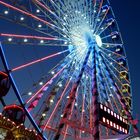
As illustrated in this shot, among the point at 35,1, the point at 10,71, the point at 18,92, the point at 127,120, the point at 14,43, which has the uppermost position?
the point at 35,1

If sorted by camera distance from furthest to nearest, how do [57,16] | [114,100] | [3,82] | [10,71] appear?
[114,100] < [57,16] < [3,82] < [10,71]

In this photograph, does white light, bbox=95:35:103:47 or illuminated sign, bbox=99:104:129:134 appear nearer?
illuminated sign, bbox=99:104:129:134

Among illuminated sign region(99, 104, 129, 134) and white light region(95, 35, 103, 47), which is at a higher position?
white light region(95, 35, 103, 47)

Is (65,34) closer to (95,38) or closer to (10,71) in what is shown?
(95,38)

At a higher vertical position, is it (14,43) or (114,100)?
(14,43)

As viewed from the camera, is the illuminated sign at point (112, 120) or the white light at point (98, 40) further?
the white light at point (98, 40)

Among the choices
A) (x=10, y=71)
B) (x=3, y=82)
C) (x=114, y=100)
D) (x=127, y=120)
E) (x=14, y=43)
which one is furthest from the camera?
(x=127, y=120)

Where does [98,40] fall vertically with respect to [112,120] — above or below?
above

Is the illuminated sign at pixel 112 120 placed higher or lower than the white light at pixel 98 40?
lower

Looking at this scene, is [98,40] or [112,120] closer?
[112,120]

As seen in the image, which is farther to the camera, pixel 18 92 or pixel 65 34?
pixel 65 34

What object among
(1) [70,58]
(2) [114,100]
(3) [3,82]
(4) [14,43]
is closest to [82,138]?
(2) [114,100]

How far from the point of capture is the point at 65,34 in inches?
923

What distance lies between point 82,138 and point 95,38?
7.60 meters
